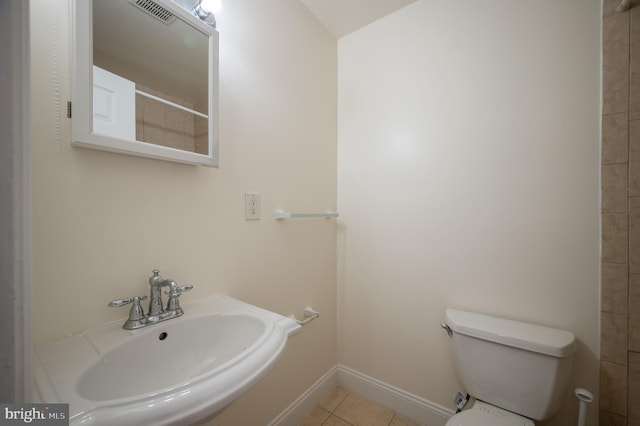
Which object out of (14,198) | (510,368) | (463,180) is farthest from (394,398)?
(14,198)

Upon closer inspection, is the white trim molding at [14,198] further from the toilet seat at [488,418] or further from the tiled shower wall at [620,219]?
the tiled shower wall at [620,219]

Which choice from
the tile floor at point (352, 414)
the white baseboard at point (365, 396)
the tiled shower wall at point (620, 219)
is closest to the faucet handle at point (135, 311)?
the white baseboard at point (365, 396)

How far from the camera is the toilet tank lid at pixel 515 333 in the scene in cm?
96

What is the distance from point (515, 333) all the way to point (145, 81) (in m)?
1.72

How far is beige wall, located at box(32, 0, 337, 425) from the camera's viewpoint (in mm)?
658

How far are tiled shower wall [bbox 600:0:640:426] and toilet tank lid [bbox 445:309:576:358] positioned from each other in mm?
174

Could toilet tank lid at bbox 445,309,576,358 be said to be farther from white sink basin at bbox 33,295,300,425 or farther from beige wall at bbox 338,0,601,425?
white sink basin at bbox 33,295,300,425

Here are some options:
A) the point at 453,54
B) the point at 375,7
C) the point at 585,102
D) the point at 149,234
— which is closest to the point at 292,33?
the point at 375,7

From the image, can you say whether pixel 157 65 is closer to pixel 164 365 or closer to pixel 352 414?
pixel 164 365

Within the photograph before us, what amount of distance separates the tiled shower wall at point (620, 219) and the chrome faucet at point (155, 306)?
1.63m

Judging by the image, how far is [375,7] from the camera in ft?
4.83

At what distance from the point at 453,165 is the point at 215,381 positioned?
4.56 feet

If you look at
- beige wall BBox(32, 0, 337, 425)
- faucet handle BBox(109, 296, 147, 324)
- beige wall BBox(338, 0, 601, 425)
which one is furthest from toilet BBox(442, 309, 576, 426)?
faucet handle BBox(109, 296, 147, 324)

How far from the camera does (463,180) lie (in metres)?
1.32
